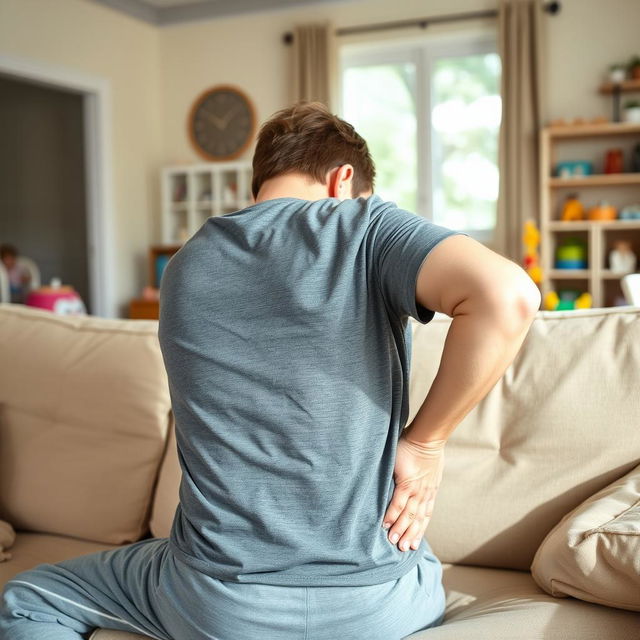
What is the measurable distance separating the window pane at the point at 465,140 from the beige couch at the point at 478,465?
4378 mm

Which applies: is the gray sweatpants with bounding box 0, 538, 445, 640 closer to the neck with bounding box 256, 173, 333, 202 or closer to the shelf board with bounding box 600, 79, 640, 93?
the neck with bounding box 256, 173, 333, 202

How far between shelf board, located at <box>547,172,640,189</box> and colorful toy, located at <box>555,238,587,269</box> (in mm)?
402

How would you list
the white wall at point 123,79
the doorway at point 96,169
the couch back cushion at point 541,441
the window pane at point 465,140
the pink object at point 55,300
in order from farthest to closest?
the window pane at point 465,140, the doorway at point 96,169, the white wall at point 123,79, the pink object at point 55,300, the couch back cushion at point 541,441

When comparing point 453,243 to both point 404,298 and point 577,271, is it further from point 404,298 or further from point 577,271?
point 577,271

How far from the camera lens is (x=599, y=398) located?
4.69 feet

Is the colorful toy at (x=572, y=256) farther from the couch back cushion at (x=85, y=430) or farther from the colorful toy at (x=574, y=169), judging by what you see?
the couch back cushion at (x=85, y=430)

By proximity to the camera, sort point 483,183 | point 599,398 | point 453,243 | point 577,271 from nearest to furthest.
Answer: point 453,243, point 599,398, point 577,271, point 483,183

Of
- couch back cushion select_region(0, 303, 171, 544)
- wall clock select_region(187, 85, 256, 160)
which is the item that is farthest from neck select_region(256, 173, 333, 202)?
wall clock select_region(187, 85, 256, 160)

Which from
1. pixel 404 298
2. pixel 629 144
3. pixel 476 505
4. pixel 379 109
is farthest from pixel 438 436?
pixel 379 109

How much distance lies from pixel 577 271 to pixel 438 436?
14.7 ft

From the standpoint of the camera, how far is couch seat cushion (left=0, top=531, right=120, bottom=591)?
1.61 metres

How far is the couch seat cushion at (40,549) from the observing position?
5.28ft

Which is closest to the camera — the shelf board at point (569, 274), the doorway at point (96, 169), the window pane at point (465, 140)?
the shelf board at point (569, 274)

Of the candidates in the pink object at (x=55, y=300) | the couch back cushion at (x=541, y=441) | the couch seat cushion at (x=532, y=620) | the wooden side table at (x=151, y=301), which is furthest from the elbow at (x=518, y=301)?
the wooden side table at (x=151, y=301)
